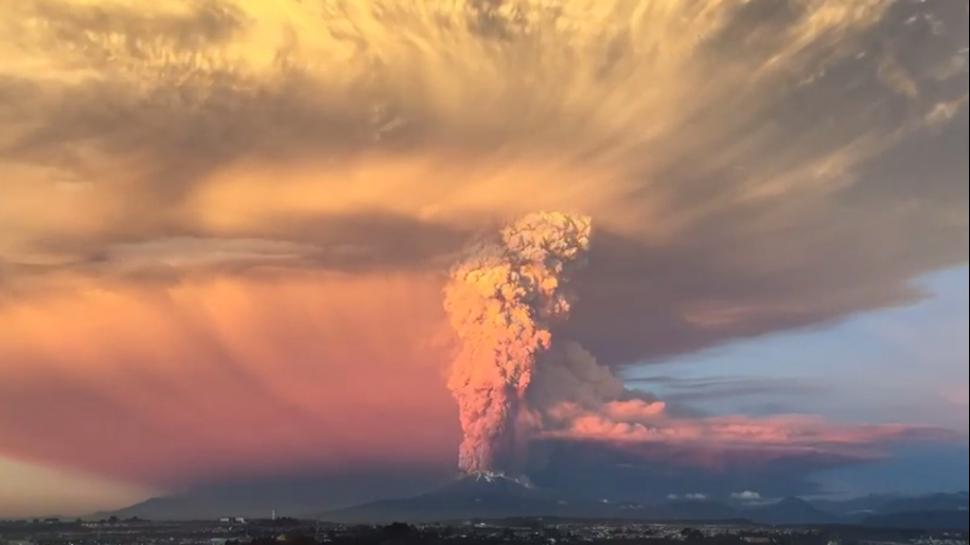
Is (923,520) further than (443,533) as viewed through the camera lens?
Yes

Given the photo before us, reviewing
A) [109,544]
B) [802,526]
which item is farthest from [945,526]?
[109,544]

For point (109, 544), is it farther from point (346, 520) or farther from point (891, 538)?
point (891, 538)

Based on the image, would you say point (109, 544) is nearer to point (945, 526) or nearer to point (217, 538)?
point (217, 538)

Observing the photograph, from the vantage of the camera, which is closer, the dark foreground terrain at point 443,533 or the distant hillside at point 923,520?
the dark foreground terrain at point 443,533

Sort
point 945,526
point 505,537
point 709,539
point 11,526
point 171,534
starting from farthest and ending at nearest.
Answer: point 945,526 < point 709,539 < point 505,537 < point 171,534 < point 11,526

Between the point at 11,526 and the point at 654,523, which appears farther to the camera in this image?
the point at 654,523

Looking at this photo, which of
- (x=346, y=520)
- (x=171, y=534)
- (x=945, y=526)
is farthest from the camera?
(x=945, y=526)

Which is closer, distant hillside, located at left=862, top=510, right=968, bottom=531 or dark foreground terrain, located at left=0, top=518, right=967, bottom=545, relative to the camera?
dark foreground terrain, located at left=0, top=518, right=967, bottom=545
